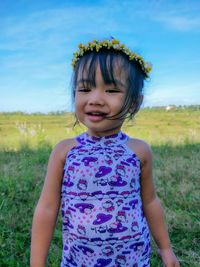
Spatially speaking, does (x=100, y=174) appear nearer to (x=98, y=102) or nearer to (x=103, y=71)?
(x=98, y=102)

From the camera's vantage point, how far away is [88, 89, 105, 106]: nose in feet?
4.78

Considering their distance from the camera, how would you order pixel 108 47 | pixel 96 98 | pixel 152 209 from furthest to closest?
pixel 152 209 → pixel 108 47 → pixel 96 98

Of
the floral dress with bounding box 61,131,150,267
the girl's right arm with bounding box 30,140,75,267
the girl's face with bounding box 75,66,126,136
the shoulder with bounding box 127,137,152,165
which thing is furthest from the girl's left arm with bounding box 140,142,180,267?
the girl's right arm with bounding box 30,140,75,267

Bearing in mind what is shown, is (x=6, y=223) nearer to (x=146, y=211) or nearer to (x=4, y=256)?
(x=4, y=256)

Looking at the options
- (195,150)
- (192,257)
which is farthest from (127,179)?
(195,150)

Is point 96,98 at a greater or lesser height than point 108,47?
lesser

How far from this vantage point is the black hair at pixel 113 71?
1.49m

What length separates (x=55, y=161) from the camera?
5.20 ft

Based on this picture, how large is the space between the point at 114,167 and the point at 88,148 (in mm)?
139

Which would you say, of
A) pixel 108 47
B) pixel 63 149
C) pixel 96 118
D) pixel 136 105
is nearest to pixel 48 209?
pixel 63 149

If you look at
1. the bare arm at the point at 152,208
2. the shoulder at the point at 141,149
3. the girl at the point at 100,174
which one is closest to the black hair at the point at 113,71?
the girl at the point at 100,174

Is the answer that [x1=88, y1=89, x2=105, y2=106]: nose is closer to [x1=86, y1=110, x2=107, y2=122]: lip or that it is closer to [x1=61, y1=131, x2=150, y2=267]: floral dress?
[x1=86, y1=110, x2=107, y2=122]: lip

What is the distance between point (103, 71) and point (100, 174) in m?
0.41

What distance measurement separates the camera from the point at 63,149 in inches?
62.3
